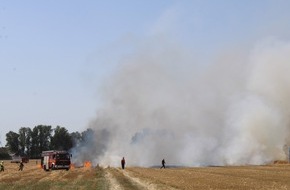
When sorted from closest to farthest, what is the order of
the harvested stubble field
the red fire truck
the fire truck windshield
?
A: 1. the harvested stubble field
2. the red fire truck
3. the fire truck windshield

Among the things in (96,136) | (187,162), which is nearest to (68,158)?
(187,162)

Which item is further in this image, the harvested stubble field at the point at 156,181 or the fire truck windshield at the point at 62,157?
the fire truck windshield at the point at 62,157

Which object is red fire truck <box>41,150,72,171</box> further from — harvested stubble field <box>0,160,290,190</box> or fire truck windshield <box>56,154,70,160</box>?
harvested stubble field <box>0,160,290,190</box>

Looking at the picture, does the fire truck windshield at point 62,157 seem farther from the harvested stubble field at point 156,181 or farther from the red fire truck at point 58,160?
the harvested stubble field at point 156,181

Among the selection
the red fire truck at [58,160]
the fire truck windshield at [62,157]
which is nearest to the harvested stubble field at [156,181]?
the red fire truck at [58,160]

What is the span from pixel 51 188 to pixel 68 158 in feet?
159

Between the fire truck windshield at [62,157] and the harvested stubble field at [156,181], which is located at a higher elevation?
the fire truck windshield at [62,157]

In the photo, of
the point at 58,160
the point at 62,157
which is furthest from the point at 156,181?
the point at 62,157

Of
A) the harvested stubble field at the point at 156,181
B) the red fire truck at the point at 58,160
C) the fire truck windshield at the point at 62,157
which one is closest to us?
the harvested stubble field at the point at 156,181

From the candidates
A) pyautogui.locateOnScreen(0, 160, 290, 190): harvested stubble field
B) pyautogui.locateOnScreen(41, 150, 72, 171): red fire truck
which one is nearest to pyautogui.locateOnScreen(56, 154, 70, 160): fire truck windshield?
pyautogui.locateOnScreen(41, 150, 72, 171): red fire truck

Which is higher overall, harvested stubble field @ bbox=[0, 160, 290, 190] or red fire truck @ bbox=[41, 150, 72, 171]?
red fire truck @ bbox=[41, 150, 72, 171]

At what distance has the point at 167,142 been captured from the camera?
134m

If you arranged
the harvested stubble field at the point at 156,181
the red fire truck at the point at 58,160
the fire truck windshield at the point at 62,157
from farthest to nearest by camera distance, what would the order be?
the fire truck windshield at the point at 62,157 → the red fire truck at the point at 58,160 → the harvested stubble field at the point at 156,181

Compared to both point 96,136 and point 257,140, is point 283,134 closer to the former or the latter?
point 257,140
